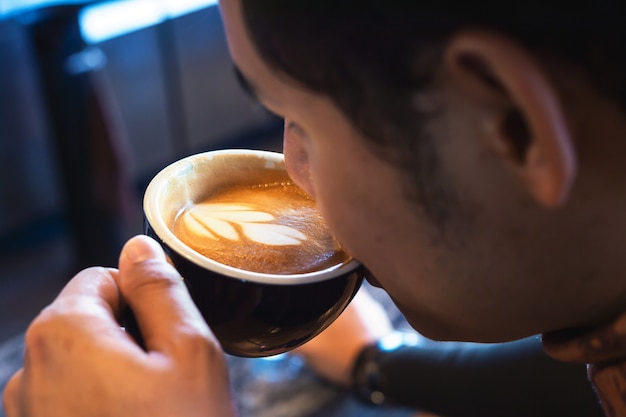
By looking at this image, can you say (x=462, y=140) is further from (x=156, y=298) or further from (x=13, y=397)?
(x=13, y=397)

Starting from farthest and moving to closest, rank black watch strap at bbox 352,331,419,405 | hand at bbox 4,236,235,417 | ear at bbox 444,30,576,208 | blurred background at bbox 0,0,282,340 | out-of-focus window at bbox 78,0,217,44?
out-of-focus window at bbox 78,0,217,44, blurred background at bbox 0,0,282,340, black watch strap at bbox 352,331,419,405, hand at bbox 4,236,235,417, ear at bbox 444,30,576,208

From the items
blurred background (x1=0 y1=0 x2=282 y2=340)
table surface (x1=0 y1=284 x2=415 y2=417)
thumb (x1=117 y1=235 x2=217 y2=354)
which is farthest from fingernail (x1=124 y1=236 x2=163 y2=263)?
blurred background (x1=0 y1=0 x2=282 y2=340)

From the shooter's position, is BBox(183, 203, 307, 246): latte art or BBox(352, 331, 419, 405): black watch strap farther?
BBox(352, 331, 419, 405): black watch strap

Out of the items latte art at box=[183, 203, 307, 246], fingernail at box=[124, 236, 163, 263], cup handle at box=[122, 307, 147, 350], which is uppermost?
fingernail at box=[124, 236, 163, 263]

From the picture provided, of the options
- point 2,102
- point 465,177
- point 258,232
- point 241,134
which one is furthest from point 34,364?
point 241,134

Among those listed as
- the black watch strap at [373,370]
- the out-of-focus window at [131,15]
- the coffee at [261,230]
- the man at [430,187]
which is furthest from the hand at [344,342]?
the out-of-focus window at [131,15]

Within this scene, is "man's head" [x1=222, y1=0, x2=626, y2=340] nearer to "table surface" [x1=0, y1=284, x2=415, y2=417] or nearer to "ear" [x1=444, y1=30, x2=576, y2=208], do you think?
"ear" [x1=444, y1=30, x2=576, y2=208]

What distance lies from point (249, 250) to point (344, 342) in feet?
2.00

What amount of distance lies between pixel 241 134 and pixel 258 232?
231 cm

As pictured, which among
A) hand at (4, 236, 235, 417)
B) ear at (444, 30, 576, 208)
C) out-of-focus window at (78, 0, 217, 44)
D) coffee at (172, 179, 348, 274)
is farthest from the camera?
out-of-focus window at (78, 0, 217, 44)

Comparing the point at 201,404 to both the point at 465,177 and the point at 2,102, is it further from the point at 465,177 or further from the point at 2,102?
the point at 2,102

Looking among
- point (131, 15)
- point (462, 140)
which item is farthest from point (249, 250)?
point (131, 15)

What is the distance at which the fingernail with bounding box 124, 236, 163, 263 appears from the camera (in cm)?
58

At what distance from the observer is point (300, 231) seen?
702 millimetres
